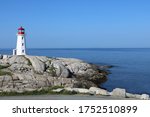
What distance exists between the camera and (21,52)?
3869 centimetres

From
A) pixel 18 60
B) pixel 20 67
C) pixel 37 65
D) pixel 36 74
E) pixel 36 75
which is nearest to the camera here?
pixel 36 75

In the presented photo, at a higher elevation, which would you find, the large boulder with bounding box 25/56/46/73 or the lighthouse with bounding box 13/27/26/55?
the lighthouse with bounding box 13/27/26/55

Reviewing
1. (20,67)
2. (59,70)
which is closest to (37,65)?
(20,67)

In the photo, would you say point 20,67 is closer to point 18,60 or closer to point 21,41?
point 18,60

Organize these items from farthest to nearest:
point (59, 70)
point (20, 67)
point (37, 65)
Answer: point (59, 70) → point (37, 65) → point (20, 67)

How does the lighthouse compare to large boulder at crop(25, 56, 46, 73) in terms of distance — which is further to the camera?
the lighthouse

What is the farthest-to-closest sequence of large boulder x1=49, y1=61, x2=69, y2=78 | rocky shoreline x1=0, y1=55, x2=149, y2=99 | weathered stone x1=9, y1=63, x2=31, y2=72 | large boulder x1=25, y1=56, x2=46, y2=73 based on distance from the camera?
large boulder x1=49, y1=61, x2=69, y2=78 → large boulder x1=25, y1=56, x2=46, y2=73 → weathered stone x1=9, y1=63, x2=31, y2=72 → rocky shoreline x1=0, y1=55, x2=149, y2=99

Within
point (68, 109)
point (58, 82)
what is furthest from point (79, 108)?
point (58, 82)

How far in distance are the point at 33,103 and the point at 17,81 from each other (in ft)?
56.8

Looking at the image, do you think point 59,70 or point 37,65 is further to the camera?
point 59,70

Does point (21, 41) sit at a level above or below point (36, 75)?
above

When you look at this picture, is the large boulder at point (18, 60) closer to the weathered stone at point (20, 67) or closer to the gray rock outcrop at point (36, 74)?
the gray rock outcrop at point (36, 74)

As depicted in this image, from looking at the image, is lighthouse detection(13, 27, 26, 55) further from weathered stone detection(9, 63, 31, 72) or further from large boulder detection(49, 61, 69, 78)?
weathered stone detection(9, 63, 31, 72)

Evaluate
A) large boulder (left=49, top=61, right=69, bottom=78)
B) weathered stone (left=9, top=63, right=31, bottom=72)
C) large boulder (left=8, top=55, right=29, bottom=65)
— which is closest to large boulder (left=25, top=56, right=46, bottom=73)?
large boulder (left=8, top=55, right=29, bottom=65)
